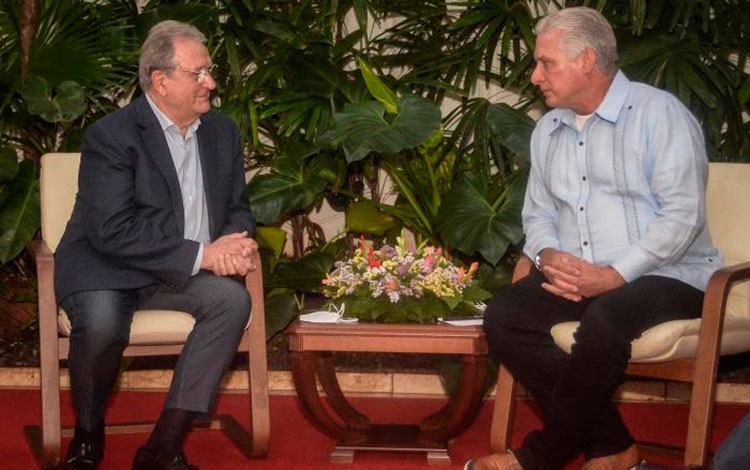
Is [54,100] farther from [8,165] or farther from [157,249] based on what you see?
[157,249]

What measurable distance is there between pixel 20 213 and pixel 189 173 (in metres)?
1.37

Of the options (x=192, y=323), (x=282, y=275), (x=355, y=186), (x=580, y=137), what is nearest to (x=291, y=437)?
(x=192, y=323)

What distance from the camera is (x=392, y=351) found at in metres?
3.71

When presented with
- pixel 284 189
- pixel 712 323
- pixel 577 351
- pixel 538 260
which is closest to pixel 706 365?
pixel 712 323

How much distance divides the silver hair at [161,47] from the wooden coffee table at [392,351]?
0.91 m

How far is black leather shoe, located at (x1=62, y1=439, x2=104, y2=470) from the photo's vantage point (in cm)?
370

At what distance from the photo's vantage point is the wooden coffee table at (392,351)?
3.76 meters

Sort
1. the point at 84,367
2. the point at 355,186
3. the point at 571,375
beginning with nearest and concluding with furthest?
the point at 571,375 < the point at 84,367 < the point at 355,186

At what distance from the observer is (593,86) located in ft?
12.2

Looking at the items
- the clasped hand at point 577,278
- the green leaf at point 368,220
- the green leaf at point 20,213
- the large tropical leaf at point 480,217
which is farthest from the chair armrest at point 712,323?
the green leaf at point 20,213

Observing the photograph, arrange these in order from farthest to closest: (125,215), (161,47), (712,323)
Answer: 1. (161,47)
2. (125,215)
3. (712,323)

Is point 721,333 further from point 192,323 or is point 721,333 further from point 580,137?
point 192,323

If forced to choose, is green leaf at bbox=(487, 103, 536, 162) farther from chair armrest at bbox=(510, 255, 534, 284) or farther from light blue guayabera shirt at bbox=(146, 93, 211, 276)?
light blue guayabera shirt at bbox=(146, 93, 211, 276)

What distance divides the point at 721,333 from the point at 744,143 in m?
2.06
